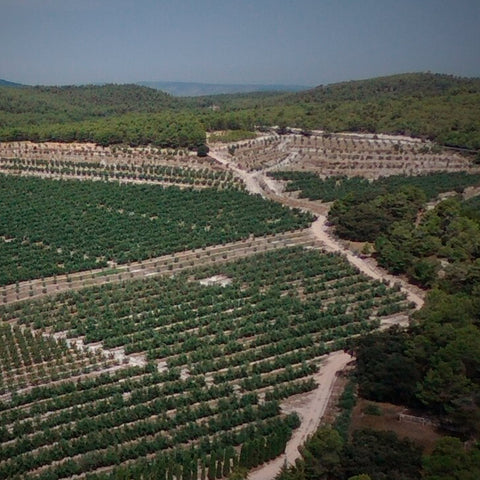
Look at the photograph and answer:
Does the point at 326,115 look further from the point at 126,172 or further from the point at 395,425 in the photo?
the point at 395,425

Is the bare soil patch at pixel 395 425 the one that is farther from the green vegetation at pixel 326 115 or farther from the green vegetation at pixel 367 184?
the green vegetation at pixel 326 115

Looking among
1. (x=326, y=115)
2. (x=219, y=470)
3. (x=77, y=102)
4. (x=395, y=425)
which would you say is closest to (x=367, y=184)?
(x=326, y=115)

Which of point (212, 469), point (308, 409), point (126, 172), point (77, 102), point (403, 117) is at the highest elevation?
point (403, 117)

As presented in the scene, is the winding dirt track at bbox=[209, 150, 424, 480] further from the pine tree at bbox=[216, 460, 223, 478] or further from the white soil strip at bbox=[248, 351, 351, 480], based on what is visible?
the pine tree at bbox=[216, 460, 223, 478]

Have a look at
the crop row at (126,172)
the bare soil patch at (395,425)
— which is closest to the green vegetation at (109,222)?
the crop row at (126,172)

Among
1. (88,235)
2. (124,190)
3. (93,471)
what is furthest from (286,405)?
(124,190)

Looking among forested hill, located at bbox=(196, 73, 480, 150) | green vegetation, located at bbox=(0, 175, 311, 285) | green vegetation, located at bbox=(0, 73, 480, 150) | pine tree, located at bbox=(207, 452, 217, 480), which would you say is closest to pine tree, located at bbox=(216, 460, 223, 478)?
pine tree, located at bbox=(207, 452, 217, 480)

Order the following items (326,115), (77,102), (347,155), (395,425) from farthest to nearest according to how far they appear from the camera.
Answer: (77,102) < (326,115) < (347,155) < (395,425)
